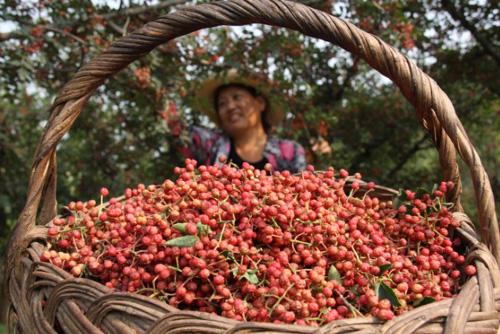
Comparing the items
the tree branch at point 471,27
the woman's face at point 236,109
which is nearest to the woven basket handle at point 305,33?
the woman's face at point 236,109

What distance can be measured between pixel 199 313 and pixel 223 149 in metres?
2.48

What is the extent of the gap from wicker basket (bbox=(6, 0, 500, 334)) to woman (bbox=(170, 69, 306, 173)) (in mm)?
1949

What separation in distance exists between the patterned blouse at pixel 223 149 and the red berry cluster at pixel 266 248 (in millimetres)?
1917

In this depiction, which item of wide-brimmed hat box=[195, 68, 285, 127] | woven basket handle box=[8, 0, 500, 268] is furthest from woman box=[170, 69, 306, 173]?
woven basket handle box=[8, 0, 500, 268]

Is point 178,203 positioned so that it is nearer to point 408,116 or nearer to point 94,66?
point 94,66

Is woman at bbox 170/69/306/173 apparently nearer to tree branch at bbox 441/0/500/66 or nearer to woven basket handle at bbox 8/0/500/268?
tree branch at bbox 441/0/500/66

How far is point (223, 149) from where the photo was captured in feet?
10.6

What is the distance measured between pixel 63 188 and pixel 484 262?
4373 millimetres

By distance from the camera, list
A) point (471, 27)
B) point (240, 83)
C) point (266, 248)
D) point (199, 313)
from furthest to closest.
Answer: point (471, 27)
point (240, 83)
point (266, 248)
point (199, 313)

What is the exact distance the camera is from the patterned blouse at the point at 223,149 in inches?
123

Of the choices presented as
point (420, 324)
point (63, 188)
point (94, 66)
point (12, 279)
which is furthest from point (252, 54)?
point (63, 188)

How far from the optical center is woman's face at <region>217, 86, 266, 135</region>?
3219mm

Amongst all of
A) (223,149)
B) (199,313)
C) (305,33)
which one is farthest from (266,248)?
(223,149)

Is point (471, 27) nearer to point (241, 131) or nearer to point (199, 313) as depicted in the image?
point (241, 131)
